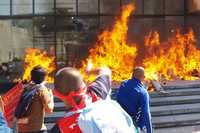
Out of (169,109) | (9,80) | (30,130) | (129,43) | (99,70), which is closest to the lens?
(99,70)

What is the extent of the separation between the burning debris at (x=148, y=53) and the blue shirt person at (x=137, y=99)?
11593mm

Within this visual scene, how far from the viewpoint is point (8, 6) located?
19.2 meters

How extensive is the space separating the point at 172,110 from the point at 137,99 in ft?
14.2

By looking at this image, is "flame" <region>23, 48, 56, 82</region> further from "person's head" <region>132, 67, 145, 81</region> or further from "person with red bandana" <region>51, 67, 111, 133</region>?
"person with red bandana" <region>51, 67, 111, 133</region>

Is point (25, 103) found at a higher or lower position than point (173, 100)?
higher

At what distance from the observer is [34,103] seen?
21.5ft

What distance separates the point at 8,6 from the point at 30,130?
13030 mm

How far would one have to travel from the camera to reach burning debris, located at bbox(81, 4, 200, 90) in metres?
19.8

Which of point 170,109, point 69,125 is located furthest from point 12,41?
point 69,125

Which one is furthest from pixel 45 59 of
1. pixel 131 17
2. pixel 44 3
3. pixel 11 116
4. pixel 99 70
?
pixel 99 70

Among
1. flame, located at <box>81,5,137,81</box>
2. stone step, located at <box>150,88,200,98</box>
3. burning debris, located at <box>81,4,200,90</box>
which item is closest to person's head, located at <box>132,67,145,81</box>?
stone step, located at <box>150,88,200,98</box>

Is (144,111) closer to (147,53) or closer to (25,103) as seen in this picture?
(25,103)

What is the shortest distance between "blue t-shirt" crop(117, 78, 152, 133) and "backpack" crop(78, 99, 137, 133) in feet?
12.8

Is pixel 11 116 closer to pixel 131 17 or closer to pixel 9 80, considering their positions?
pixel 9 80
